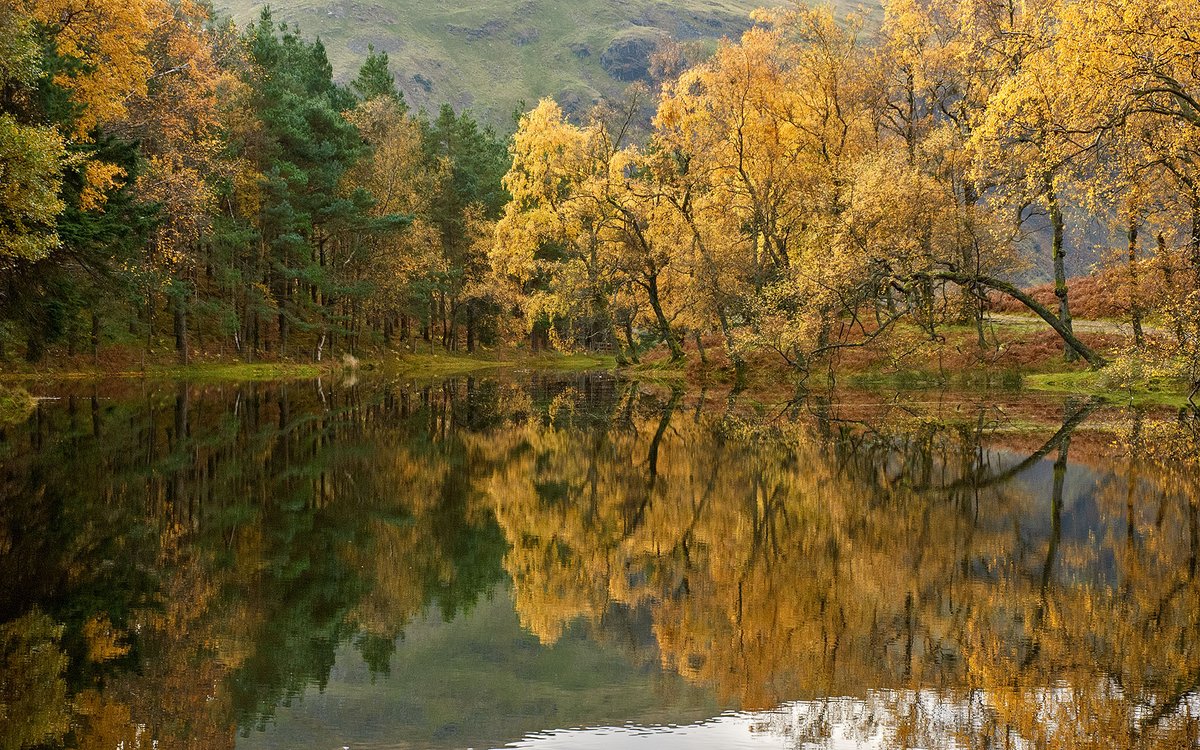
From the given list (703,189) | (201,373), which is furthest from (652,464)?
(201,373)

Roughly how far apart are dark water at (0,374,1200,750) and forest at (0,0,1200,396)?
7844 mm

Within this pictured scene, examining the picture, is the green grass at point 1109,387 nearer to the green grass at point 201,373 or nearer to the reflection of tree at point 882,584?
the reflection of tree at point 882,584

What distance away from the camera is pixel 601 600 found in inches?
383

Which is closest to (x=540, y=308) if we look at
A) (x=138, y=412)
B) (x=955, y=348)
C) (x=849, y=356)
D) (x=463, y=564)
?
(x=849, y=356)

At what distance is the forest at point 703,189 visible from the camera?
2342cm

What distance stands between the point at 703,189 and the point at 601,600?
4141cm

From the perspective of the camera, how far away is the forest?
23.4 m

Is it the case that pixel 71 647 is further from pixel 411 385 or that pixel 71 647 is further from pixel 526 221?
pixel 526 221

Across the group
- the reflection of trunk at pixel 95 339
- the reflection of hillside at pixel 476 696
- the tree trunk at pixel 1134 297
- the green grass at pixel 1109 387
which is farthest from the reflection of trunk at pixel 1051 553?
the reflection of trunk at pixel 95 339

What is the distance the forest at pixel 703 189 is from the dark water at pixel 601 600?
784 cm

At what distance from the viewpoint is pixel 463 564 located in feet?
37.0

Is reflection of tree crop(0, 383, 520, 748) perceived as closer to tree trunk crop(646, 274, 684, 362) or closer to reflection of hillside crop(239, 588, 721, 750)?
reflection of hillside crop(239, 588, 721, 750)

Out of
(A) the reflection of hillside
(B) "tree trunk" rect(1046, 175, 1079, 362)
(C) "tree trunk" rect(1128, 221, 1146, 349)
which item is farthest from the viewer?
(B) "tree trunk" rect(1046, 175, 1079, 362)

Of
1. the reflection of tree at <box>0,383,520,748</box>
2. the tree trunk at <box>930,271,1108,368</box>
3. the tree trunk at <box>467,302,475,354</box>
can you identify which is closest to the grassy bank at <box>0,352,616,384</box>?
the tree trunk at <box>467,302,475,354</box>
